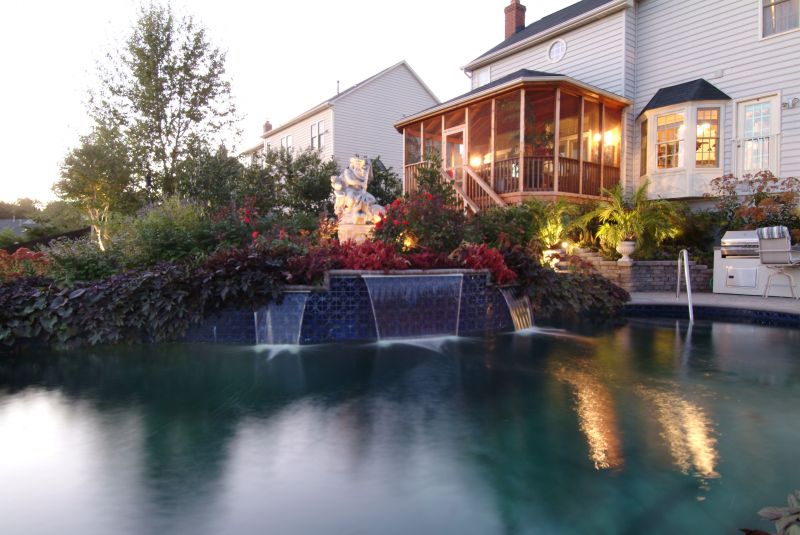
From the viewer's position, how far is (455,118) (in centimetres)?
1505

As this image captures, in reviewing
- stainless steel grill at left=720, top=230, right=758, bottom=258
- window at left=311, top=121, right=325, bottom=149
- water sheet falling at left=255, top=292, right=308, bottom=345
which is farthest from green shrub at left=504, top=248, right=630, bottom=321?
window at left=311, top=121, right=325, bottom=149

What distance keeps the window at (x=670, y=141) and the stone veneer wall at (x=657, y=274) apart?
3.26 meters

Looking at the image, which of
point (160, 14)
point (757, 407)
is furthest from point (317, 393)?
point (160, 14)

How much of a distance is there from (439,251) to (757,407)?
433 centimetres

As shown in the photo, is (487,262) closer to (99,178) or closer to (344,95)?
(99,178)

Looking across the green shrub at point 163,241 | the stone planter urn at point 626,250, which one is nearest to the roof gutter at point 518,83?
the stone planter urn at point 626,250

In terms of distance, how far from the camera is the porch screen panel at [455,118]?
14.5 meters

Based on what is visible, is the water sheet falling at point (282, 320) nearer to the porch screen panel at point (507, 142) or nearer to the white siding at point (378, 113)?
the porch screen panel at point (507, 142)

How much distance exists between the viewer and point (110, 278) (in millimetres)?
6090

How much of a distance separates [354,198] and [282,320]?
306 centimetres

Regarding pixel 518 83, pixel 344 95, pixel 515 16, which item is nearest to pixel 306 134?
pixel 344 95

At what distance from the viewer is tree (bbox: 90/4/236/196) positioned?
55.3 ft

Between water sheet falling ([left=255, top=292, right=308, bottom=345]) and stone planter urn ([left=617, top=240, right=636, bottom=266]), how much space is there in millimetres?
6923

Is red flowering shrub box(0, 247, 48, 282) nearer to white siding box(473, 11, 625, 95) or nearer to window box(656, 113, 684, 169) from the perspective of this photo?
window box(656, 113, 684, 169)
